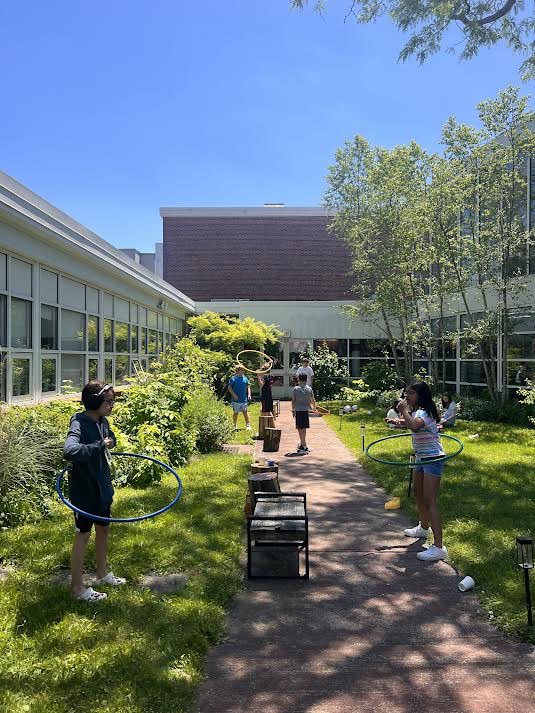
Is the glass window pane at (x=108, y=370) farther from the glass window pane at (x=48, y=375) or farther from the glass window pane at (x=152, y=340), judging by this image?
the glass window pane at (x=152, y=340)

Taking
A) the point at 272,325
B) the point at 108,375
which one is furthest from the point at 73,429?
the point at 272,325

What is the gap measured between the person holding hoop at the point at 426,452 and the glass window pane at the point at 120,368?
32.8 feet

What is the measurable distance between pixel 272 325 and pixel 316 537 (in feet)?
58.3

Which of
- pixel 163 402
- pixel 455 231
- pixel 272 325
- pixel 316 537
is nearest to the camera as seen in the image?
pixel 316 537

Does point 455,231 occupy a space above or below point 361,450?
above

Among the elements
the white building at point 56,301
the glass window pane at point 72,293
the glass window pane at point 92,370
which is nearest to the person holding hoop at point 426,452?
the white building at point 56,301

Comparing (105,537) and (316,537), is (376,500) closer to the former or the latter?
(316,537)

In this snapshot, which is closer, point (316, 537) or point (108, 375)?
point (316, 537)

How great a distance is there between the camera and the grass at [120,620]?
3.20 m

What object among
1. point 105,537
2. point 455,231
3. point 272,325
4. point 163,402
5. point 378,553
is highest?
point 455,231

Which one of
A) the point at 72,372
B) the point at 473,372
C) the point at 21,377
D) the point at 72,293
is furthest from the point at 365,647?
the point at 473,372

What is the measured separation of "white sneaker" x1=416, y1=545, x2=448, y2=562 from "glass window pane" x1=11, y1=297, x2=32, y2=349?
22.3 feet

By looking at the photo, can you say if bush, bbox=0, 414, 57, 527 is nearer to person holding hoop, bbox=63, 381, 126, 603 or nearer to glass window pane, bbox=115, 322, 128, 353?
person holding hoop, bbox=63, 381, 126, 603

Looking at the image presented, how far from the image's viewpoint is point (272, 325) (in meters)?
23.6
